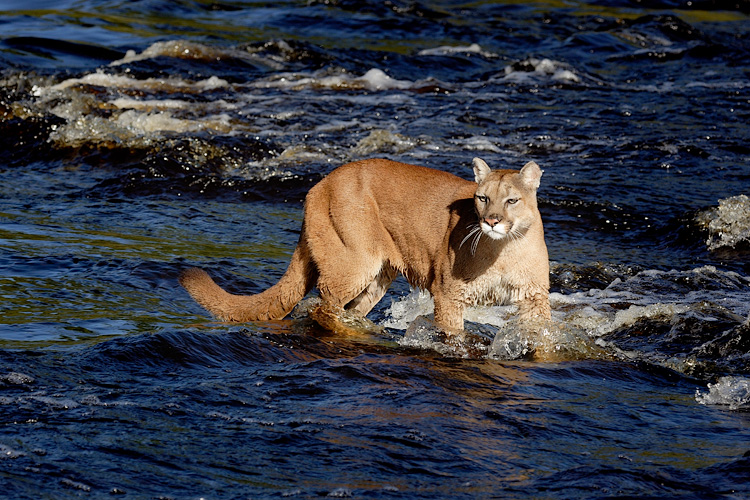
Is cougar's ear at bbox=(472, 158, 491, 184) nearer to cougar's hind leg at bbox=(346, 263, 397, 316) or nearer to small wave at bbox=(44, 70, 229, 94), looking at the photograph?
cougar's hind leg at bbox=(346, 263, 397, 316)

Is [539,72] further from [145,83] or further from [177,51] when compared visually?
[145,83]

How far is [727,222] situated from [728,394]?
5087 millimetres

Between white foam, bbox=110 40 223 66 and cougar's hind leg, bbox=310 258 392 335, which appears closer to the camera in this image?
cougar's hind leg, bbox=310 258 392 335

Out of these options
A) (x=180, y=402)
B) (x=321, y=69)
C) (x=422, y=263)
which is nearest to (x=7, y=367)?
(x=180, y=402)

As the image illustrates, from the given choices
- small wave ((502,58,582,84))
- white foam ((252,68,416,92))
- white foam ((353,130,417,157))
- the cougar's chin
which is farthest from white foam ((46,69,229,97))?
the cougar's chin

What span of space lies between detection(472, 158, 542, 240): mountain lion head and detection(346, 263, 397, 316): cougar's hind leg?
4.68 feet

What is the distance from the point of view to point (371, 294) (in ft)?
27.7

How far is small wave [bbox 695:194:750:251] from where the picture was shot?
1069 cm

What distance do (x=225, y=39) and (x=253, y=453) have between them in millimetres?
18490

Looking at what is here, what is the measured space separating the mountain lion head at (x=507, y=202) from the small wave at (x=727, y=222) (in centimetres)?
430

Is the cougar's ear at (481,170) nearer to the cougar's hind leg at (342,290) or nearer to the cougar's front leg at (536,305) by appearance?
the cougar's front leg at (536,305)

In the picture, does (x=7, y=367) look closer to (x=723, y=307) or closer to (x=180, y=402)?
(x=180, y=402)

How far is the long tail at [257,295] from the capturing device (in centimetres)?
824

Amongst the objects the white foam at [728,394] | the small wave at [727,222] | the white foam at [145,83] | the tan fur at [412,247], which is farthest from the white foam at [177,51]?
the white foam at [728,394]
